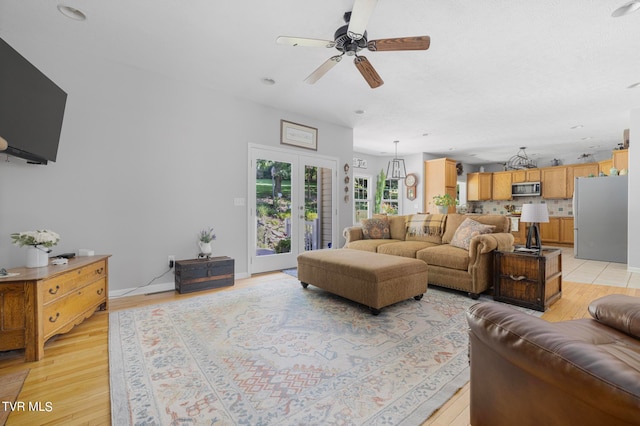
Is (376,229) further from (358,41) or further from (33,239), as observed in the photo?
(33,239)

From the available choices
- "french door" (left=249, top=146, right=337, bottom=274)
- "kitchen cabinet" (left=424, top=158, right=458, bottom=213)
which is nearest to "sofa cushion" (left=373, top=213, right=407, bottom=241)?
"french door" (left=249, top=146, right=337, bottom=274)

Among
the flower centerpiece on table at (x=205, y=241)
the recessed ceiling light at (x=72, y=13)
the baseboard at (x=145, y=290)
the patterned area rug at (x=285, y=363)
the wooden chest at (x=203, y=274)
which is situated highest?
the recessed ceiling light at (x=72, y=13)

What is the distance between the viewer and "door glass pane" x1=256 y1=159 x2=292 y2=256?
4391 millimetres

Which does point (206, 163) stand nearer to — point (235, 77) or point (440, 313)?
point (235, 77)

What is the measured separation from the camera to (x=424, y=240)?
14.0ft

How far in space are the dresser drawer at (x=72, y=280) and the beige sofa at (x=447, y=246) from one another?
3132 mm

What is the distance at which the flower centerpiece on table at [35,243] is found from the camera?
2.21m

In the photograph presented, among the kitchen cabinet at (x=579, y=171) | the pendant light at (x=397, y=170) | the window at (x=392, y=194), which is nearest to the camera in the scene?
the pendant light at (x=397, y=170)

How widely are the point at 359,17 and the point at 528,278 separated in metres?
2.90

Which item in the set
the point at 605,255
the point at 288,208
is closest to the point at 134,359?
the point at 288,208

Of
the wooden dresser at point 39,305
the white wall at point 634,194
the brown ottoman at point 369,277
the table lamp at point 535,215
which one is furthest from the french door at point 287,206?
the white wall at point 634,194

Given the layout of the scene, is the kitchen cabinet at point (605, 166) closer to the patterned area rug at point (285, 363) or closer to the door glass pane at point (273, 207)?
the patterned area rug at point (285, 363)

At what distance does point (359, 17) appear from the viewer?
1.89 metres

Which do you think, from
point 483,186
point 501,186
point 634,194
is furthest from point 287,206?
point 501,186
